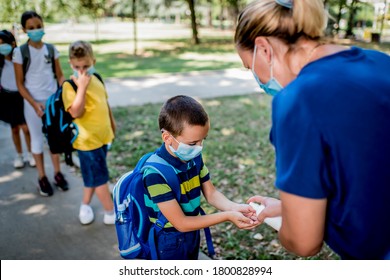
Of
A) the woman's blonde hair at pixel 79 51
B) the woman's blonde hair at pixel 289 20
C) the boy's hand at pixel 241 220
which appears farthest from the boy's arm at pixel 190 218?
the woman's blonde hair at pixel 79 51

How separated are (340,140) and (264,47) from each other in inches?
18.3

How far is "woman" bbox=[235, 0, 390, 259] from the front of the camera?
121 cm

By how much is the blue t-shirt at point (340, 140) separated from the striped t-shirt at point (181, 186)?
2.52 feet

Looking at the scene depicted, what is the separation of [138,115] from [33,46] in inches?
125

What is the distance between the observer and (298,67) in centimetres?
147

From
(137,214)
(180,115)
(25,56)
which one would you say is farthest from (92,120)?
(180,115)

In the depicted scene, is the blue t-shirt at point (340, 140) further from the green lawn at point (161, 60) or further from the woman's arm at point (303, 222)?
the green lawn at point (161, 60)

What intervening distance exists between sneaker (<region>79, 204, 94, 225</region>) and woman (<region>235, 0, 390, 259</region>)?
2.66 meters

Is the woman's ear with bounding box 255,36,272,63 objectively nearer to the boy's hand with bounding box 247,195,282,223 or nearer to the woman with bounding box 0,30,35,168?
the boy's hand with bounding box 247,195,282,223

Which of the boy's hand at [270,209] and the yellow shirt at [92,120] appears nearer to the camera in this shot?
the boy's hand at [270,209]

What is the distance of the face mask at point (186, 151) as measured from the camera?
2.01m

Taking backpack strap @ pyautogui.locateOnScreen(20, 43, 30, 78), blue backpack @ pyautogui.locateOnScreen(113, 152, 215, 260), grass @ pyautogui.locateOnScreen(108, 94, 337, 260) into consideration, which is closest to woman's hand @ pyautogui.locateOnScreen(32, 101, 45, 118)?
backpack strap @ pyautogui.locateOnScreen(20, 43, 30, 78)

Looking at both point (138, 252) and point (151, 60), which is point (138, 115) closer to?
point (138, 252)
